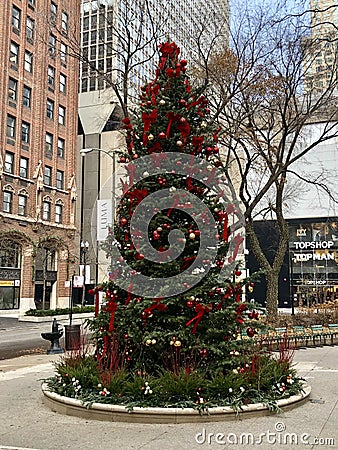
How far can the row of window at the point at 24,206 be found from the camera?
137 ft

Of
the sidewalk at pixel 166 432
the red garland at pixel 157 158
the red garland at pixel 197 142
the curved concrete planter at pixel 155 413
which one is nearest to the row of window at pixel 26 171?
the red garland at pixel 157 158

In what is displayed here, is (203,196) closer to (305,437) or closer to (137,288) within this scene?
(137,288)

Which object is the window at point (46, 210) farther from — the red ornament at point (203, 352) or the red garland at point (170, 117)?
the red ornament at point (203, 352)

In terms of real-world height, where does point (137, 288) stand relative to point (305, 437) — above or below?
above

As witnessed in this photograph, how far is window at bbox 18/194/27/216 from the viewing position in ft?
142

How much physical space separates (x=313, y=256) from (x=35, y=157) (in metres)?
32.1

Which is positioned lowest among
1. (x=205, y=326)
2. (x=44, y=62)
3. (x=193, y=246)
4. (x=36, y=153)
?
(x=205, y=326)

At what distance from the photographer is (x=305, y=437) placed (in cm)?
634

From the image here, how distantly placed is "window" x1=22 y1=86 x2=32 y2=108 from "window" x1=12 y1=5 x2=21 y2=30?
16.9ft

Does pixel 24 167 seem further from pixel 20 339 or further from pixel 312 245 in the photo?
pixel 312 245

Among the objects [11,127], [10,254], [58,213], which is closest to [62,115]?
[11,127]

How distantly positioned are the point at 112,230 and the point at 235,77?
12.5 metres

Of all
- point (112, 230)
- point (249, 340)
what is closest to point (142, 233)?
point (112, 230)

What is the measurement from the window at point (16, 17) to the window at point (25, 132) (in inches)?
328
